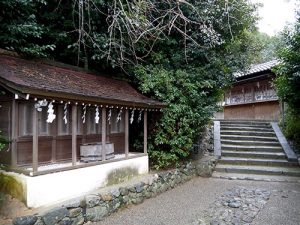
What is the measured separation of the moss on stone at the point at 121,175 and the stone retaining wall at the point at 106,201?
60cm

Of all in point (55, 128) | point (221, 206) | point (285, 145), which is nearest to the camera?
point (55, 128)

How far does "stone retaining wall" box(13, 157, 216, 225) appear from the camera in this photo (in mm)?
5332

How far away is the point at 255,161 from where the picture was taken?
11250 millimetres

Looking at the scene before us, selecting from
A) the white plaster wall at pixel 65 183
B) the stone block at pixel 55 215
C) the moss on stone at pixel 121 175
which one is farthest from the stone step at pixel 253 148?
the stone block at pixel 55 215

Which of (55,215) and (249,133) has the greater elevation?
(249,133)

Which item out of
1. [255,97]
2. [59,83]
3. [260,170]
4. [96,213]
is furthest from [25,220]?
[255,97]

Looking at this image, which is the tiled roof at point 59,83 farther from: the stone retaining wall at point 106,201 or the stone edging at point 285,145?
the stone edging at point 285,145

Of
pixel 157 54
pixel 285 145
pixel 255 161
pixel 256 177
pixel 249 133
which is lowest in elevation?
pixel 256 177

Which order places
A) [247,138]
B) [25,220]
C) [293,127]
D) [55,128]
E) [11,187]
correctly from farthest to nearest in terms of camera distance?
[247,138]
[293,127]
[55,128]
[11,187]
[25,220]

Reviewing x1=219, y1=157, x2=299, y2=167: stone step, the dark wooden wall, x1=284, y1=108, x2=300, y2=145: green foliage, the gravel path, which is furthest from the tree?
x1=284, y1=108, x2=300, y2=145: green foliage

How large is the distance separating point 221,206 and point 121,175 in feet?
9.93

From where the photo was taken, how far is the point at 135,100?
839cm

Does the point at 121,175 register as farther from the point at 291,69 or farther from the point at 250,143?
the point at 250,143

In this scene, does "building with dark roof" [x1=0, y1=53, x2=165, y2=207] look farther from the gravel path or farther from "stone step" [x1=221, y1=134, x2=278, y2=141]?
"stone step" [x1=221, y1=134, x2=278, y2=141]
